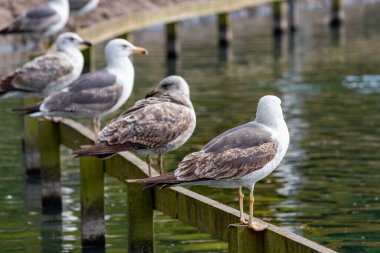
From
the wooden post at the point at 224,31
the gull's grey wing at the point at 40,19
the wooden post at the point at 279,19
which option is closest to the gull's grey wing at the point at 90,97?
the gull's grey wing at the point at 40,19

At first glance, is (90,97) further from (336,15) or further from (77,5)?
(336,15)

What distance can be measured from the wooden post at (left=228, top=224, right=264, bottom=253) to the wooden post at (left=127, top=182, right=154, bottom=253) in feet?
5.80

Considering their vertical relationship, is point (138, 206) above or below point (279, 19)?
below

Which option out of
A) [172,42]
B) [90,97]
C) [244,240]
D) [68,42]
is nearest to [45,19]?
[68,42]

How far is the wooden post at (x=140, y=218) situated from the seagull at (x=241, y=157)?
1.34 meters

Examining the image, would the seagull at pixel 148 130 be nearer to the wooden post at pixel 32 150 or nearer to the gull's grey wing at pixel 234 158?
the gull's grey wing at pixel 234 158

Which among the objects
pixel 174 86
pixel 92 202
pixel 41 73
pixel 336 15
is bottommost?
pixel 92 202

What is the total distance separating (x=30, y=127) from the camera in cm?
1558

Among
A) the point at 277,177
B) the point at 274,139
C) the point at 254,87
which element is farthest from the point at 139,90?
the point at 274,139

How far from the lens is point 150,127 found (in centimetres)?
993

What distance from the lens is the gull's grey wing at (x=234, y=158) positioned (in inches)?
323

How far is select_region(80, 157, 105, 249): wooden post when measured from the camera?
11281mm

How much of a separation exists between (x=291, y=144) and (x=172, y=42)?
456 inches

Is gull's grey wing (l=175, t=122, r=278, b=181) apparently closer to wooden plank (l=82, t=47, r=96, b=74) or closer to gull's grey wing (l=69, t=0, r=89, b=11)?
wooden plank (l=82, t=47, r=96, b=74)
